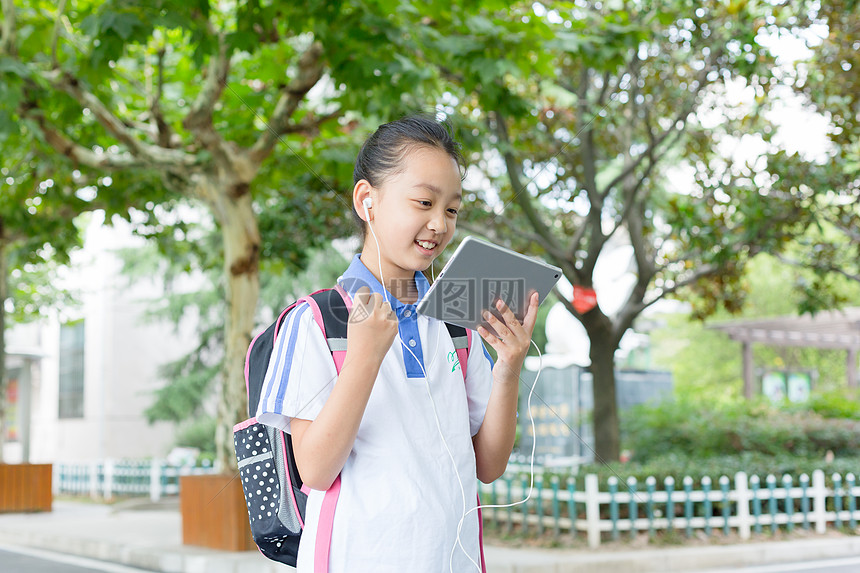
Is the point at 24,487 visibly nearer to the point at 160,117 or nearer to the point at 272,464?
the point at 160,117

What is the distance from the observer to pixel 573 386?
51.0ft

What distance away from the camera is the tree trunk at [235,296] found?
7.73m

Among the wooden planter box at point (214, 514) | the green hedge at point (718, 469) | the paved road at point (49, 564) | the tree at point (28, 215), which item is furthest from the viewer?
the tree at point (28, 215)

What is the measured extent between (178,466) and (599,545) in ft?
30.3

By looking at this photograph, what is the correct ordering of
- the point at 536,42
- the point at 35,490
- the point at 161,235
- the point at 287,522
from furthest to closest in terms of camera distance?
the point at 35,490 < the point at 161,235 < the point at 536,42 < the point at 287,522

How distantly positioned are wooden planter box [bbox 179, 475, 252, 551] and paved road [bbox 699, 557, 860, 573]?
4187mm

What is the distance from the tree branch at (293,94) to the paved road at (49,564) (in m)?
4.05

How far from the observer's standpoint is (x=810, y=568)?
7.41m

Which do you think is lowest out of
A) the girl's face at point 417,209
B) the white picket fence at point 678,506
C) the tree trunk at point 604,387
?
the white picket fence at point 678,506

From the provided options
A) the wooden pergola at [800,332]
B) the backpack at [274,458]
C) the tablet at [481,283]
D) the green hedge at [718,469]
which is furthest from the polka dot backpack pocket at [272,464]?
the wooden pergola at [800,332]

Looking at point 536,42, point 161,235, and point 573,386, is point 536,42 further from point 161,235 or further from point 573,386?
point 573,386

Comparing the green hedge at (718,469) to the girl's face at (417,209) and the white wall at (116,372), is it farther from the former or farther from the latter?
the white wall at (116,372)

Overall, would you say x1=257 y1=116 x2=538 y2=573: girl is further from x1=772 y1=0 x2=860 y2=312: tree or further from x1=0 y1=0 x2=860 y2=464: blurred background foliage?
x1=772 y1=0 x2=860 y2=312: tree

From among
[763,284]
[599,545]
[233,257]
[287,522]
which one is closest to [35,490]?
[233,257]
